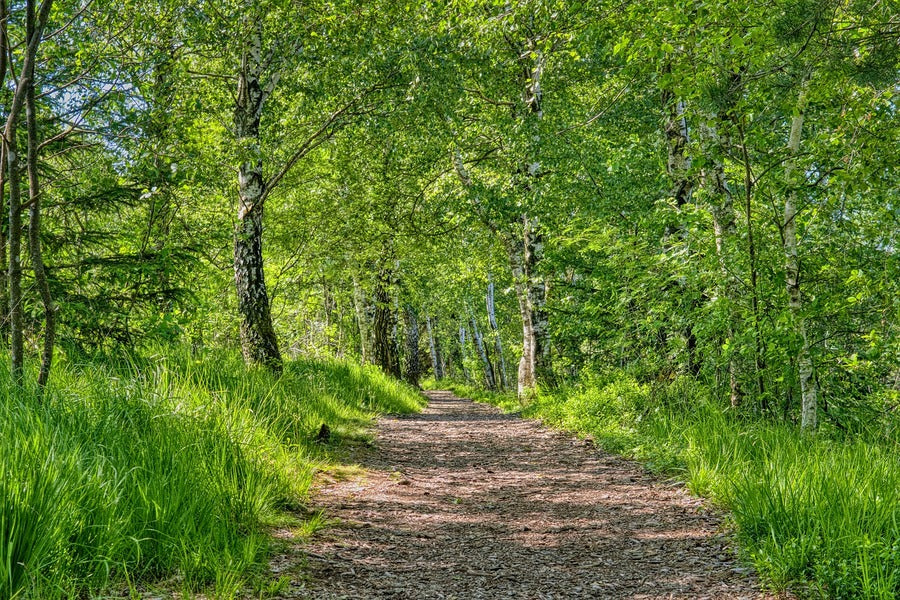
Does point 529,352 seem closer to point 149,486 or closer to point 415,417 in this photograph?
point 415,417

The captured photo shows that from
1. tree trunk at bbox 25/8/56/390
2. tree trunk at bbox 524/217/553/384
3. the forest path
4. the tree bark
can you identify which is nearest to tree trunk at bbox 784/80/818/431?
the forest path

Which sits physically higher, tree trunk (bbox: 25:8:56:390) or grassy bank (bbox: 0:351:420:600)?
tree trunk (bbox: 25:8:56:390)

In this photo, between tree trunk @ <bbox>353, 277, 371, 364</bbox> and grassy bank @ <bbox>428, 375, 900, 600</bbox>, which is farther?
tree trunk @ <bbox>353, 277, 371, 364</bbox>

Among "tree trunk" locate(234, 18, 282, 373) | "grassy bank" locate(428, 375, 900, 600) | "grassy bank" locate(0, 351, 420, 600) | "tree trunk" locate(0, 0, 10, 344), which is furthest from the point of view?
"tree trunk" locate(234, 18, 282, 373)

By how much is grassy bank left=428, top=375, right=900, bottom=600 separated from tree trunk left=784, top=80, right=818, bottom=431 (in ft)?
1.04

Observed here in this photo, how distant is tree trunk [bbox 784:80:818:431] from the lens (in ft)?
20.4

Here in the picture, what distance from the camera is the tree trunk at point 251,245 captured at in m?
9.41

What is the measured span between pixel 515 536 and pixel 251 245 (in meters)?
6.50

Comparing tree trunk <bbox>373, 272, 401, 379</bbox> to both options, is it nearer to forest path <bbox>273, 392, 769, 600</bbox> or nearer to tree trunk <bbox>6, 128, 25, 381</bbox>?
forest path <bbox>273, 392, 769, 600</bbox>

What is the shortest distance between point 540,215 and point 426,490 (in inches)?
296

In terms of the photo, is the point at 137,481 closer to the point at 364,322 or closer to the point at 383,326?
the point at 383,326

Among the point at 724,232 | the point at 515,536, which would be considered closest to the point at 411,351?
the point at 724,232

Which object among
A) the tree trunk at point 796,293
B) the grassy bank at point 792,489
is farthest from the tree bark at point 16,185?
the tree trunk at point 796,293

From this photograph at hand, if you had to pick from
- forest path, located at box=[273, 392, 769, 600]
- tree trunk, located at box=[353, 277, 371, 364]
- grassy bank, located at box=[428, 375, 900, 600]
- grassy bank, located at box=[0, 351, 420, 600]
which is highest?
tree trunk, located at box=[353, 277, 371, 364]
